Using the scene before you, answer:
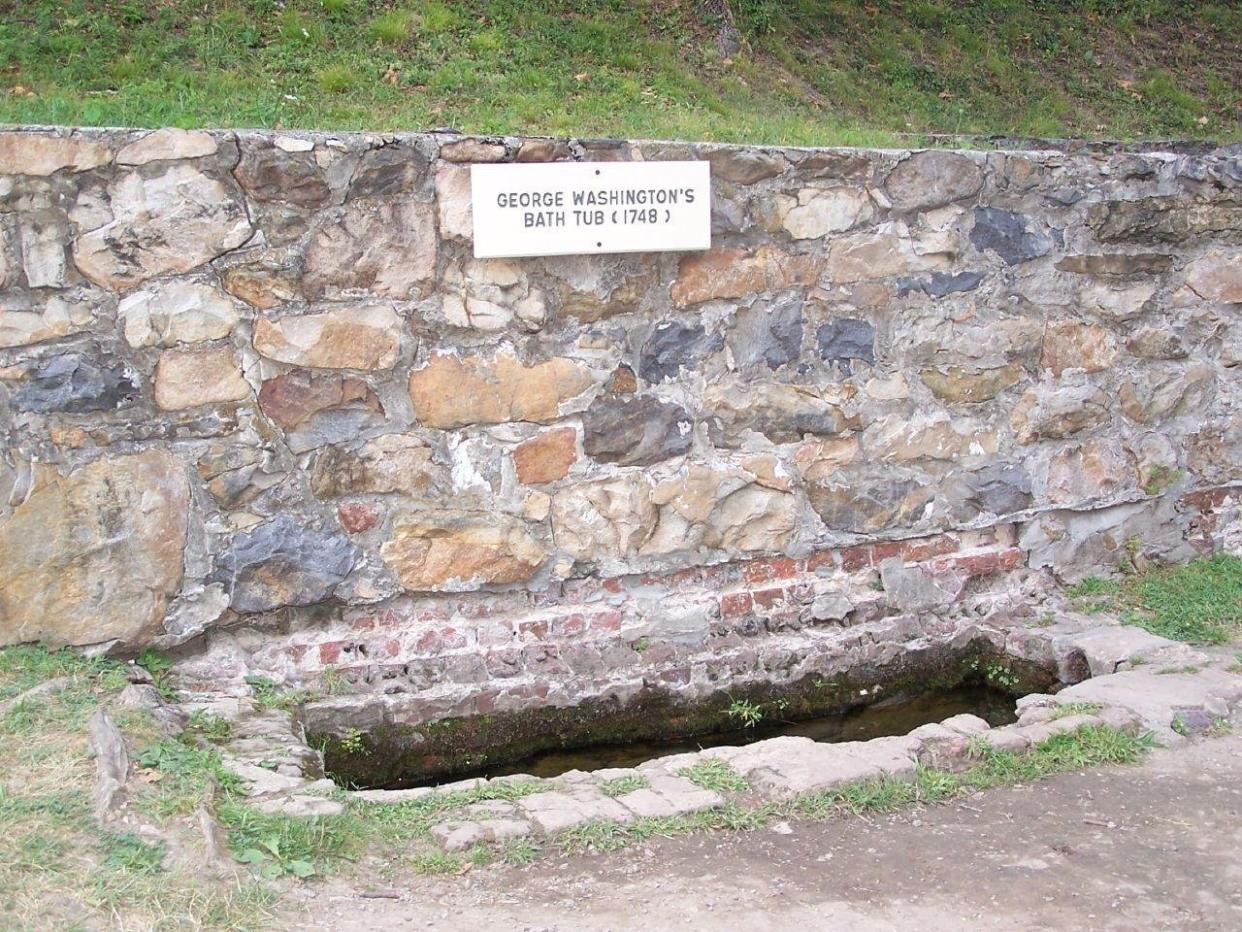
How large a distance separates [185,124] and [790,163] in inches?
79.7

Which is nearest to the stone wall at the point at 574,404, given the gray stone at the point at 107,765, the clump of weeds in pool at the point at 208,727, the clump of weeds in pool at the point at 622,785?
the clump of weeds in pool at the point at 208,727

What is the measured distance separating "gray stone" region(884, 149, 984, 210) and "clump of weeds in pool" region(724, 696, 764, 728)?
5.96 ft

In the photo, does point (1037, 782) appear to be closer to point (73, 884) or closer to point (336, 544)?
point (336, 544)

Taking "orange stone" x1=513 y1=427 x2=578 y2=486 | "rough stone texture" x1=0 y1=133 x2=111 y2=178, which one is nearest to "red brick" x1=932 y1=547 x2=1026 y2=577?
"orange stone" x1=513 y1=427 x2=578 y2=486

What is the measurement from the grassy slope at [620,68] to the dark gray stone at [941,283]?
1.10m

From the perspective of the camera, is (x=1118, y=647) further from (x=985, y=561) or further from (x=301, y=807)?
(x=301, y=807)

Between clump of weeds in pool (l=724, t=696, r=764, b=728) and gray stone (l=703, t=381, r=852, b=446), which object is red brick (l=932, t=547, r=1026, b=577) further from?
clump of weeds in pool (l=724, t=696, r=764, b=728)

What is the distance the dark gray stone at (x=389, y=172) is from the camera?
3.55 metres

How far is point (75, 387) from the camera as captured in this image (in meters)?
3.37

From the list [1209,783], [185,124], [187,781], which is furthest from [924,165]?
[187,781]

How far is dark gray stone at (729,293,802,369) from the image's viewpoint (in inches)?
161

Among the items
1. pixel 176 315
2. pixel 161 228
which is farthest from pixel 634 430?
pixel 161 228

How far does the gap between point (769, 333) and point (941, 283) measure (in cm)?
70

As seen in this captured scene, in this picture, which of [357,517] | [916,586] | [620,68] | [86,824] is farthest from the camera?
[620,68]
